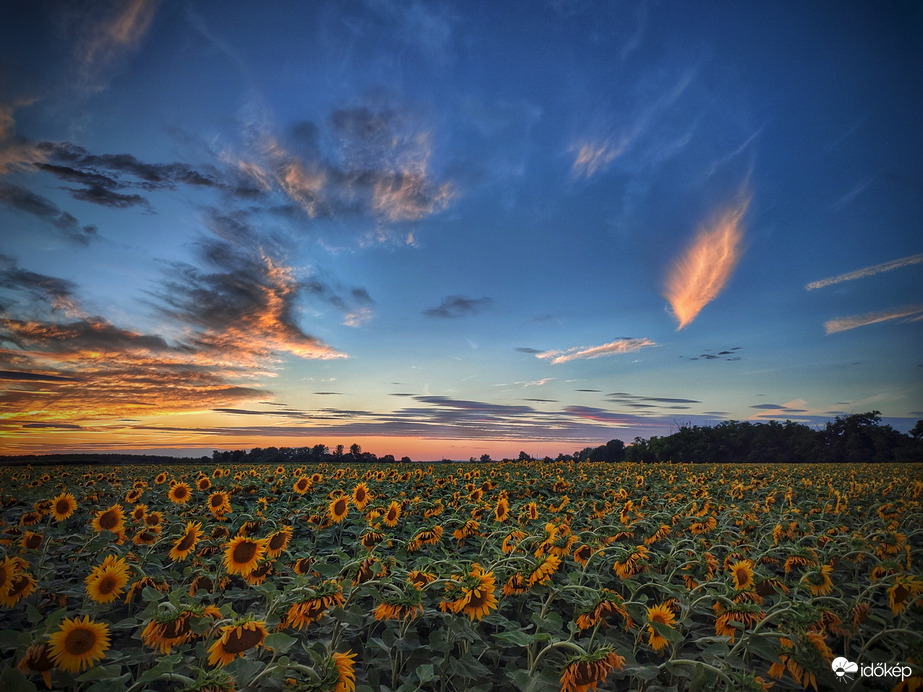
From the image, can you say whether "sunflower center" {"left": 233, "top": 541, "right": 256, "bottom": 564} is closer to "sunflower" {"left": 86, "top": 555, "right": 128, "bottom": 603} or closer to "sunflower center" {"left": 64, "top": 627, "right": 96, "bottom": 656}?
"sunflower" {"left": 86, "top": 555, "right": 128, "bottom": 603}

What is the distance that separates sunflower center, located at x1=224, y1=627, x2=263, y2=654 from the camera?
2.67 metres

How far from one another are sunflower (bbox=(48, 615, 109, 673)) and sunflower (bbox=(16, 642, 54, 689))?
0.03 m

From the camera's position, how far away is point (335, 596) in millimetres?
3006

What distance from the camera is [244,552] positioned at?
4.35 metres

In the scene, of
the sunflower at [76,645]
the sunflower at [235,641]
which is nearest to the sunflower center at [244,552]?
the sunflower at [76,645]

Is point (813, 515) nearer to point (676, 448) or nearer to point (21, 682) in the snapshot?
point (21, 682)

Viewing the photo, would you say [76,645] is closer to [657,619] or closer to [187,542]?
[187,542]

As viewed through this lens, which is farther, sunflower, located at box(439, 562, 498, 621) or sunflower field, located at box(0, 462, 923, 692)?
sunflower, located at box(439, 562, 498, 621)

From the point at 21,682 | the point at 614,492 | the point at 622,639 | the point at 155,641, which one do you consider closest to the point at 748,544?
the point at 622,639

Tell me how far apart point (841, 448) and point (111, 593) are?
44.5m

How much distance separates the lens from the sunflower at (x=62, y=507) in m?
6.58

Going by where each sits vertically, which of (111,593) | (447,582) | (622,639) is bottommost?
(622,639)

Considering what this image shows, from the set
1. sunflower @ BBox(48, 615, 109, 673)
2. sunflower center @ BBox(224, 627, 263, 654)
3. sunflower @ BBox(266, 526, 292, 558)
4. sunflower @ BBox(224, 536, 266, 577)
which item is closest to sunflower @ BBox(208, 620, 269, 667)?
sunflower center @ BBox(224, 627, 263, 654)

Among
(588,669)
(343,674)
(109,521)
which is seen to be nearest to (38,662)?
(343,674)
